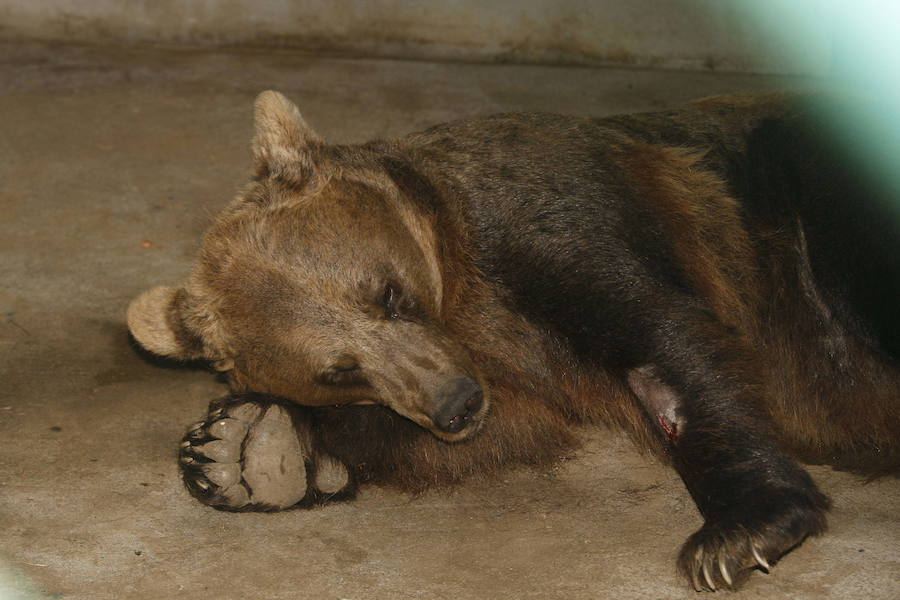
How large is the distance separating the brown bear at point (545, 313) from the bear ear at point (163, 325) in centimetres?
1

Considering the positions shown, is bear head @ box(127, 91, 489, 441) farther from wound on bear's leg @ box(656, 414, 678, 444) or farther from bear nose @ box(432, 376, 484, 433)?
wound on bear's leg @ box(656, 414, 678, 444)

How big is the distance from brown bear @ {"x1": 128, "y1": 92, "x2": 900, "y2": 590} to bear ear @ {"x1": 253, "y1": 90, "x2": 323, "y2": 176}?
0.04 feet

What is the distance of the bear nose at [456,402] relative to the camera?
11.9 feet

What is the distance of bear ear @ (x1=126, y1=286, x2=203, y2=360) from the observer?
13.8ft

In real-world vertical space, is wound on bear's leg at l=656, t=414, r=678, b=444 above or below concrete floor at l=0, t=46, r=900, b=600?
above

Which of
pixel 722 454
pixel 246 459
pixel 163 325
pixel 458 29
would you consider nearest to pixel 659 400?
pixel 722 454

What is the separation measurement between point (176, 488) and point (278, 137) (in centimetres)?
134

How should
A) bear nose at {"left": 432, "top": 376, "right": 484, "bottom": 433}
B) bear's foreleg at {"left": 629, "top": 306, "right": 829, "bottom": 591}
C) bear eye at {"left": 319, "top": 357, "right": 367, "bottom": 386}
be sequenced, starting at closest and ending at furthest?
bear's foreleg at {"left": 629, "top": 306, "right": 829, "bottom": 591} < bear nose at {"left": 432, "top": 376, "right": 484, "bottom": 433} < bear eye at {"left": 319, "top": 357, "right": 367, "bottom": 386}

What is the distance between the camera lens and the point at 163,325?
423 centimetres

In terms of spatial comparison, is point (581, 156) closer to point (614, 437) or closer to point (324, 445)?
point (614, 437)

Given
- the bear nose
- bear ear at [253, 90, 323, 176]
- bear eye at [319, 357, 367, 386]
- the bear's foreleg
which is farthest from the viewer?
bear ear at [253, 90, 323, 176]

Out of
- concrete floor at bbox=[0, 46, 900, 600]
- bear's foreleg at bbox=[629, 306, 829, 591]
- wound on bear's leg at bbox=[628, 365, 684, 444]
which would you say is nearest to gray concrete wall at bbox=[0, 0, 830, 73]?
concrete floor at bbox=[0, 46, 900, 600]

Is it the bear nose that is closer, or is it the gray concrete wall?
the bear nose

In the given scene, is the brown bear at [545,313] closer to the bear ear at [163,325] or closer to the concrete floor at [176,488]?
the bear ear at [163,325]
